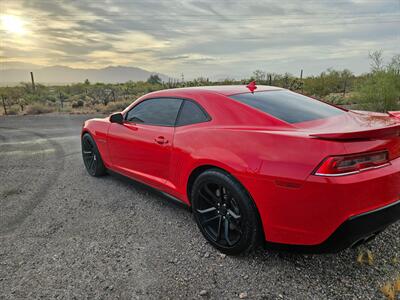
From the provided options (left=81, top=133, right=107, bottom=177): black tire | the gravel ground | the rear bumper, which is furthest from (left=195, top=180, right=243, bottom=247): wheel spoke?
(left=81, top=133, right=107, bottom=177): black tire

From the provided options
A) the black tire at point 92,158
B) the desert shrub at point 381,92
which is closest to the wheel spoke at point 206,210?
the black tire at point 92,158

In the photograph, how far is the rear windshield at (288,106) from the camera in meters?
2.67

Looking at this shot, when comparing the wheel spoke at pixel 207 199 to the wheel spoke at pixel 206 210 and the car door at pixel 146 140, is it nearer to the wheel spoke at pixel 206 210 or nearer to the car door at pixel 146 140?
the wheel spoke at pixel 206 210

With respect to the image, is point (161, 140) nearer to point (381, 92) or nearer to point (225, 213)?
point (225, 213)

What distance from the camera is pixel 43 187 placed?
4.55 meters

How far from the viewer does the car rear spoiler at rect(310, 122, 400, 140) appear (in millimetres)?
2016

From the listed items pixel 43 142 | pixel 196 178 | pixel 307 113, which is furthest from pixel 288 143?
pixel 43 142

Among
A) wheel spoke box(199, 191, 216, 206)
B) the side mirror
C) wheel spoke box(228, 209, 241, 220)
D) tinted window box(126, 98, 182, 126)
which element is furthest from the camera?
the side mirror

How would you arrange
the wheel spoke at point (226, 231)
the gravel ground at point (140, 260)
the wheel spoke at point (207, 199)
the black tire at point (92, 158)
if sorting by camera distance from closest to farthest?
the gravel ground at point (140, 260)
the wheel spoke at point (226, 231)
the wheel spoke at point (207, 199)
the black tire at point (92, 158)

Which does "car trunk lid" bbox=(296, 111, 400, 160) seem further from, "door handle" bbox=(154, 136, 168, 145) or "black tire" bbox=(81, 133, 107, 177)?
"black tire" bbox=(81, 133, 107, 177)

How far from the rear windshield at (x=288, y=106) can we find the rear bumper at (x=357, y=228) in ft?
3.06

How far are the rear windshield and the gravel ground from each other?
4.07 ft

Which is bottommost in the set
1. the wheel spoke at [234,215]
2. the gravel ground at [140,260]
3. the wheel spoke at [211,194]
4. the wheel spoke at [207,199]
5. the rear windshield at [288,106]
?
the gravel ground at [140,260]

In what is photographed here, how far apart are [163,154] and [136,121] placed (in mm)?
808
